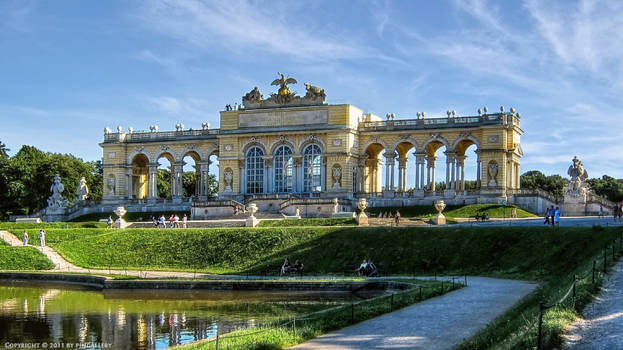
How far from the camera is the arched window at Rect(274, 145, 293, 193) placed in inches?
3115

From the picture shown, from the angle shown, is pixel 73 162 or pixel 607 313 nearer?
pixel 607 313

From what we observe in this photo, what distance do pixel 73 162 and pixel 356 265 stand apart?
6009 centimetres

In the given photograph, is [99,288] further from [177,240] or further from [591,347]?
[591,347]

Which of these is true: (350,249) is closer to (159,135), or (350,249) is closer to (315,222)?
(315,222)

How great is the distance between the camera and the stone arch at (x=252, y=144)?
79625 mm

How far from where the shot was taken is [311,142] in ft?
257

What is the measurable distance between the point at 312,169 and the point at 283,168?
2.89m

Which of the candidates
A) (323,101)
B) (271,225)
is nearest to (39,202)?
(323,101)

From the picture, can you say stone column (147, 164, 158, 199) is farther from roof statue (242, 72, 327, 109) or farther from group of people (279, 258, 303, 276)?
group of people (279, 258, 303, 276)

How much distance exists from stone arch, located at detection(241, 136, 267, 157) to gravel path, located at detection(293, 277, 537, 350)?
166 feet

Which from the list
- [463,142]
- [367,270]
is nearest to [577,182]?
[463,142]

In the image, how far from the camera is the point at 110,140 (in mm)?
87500

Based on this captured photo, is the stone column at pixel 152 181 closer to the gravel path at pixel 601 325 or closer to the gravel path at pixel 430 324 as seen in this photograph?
the gravel path at pixel 430 324

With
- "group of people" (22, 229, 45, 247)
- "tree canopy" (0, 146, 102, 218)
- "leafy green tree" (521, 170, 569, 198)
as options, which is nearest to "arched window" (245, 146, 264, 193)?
"tree canopy" (0, 146, 102, 218)
